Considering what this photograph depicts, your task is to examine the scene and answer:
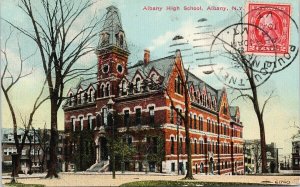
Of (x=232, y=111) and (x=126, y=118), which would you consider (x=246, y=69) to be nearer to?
(x=232, y=111)

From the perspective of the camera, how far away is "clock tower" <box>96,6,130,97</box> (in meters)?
6.39

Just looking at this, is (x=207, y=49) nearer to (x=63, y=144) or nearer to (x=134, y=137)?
(x=134, y=137)

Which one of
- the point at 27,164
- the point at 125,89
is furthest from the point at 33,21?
the point at 27,164

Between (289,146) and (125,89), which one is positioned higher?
(125,89)

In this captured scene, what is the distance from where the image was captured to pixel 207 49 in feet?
21.2

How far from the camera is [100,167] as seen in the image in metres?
6.53

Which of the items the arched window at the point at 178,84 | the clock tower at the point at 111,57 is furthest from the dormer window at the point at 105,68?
the arched window at the point at 178,84

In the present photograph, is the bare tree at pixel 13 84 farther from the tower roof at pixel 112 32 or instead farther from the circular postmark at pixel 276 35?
the circular postmark at pixel 276 35

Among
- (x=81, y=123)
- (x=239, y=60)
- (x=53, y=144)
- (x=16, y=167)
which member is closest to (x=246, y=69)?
(x=239, y=60)

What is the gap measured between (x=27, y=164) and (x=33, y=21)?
1.95 meters

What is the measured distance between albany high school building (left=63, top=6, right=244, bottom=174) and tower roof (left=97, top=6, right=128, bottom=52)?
0.5 inches

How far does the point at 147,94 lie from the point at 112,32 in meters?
0.98

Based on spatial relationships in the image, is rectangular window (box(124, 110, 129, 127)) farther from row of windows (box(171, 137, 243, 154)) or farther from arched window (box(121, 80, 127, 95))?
row of windows (box(171, 137, 243, 154))

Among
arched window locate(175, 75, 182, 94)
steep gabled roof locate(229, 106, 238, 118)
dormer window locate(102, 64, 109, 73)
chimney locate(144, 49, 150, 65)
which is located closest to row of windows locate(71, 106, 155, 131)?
arched window locate(175, 75, 182, 94)
